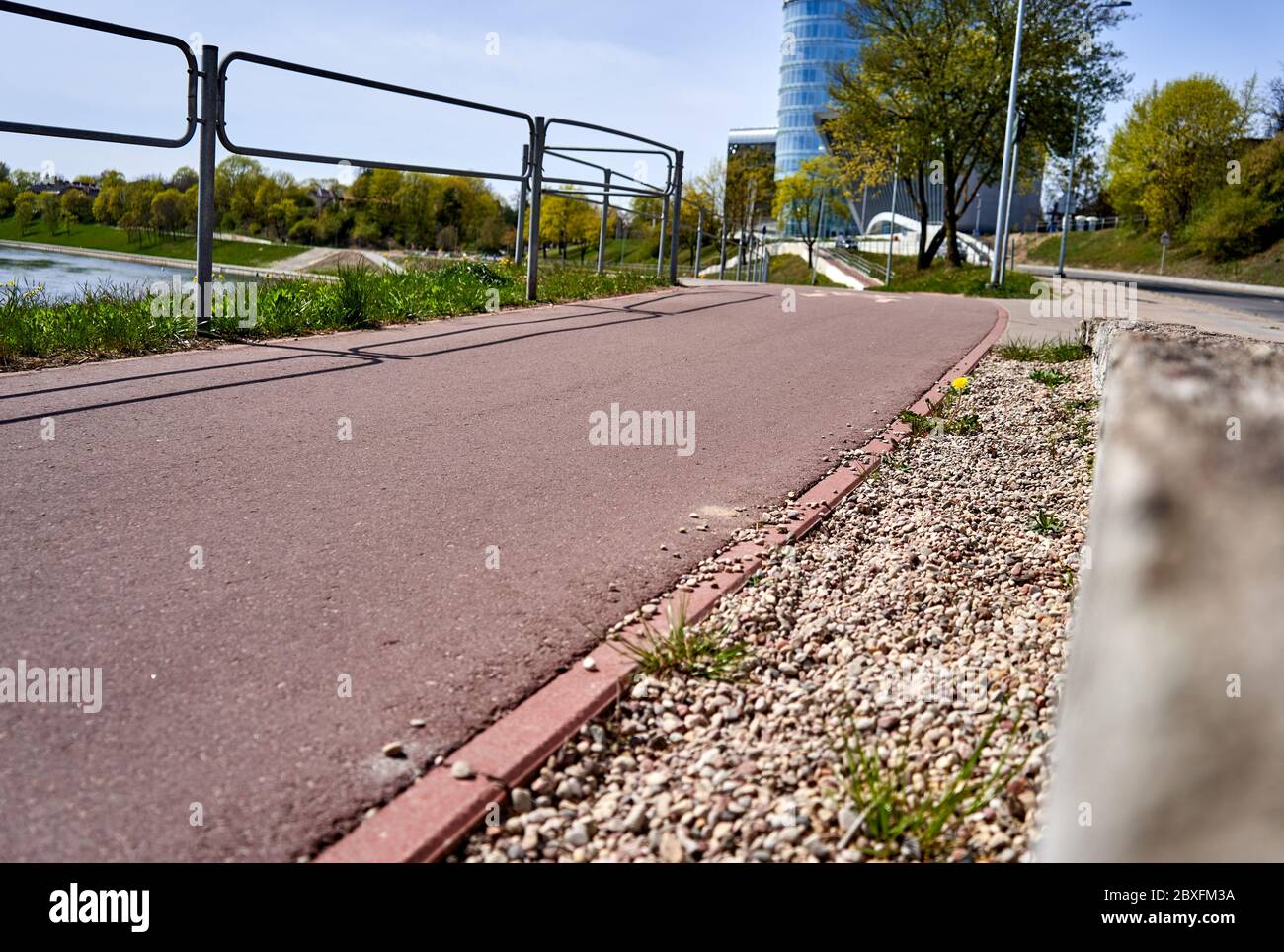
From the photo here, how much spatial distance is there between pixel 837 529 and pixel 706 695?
1.90m

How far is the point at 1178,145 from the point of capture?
6206 cm

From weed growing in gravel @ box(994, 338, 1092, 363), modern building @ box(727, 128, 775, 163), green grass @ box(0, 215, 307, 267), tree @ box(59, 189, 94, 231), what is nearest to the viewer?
green grass @ box(0, 215, 307, 267)

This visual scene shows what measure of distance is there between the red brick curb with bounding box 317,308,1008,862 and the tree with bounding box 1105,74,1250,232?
2593 inches

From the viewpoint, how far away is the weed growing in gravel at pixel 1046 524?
4926 millimetres

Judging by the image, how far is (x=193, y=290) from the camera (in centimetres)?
842

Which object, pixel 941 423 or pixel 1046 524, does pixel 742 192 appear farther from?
pixel 1046 524

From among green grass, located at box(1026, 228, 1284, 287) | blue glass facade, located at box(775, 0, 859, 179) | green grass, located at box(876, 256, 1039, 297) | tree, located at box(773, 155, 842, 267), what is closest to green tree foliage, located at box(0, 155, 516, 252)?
green grass, located at box(876, 256, 1039, 297)

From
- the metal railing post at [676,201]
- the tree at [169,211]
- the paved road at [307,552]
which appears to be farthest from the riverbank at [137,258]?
the metal railing post at [676,201]

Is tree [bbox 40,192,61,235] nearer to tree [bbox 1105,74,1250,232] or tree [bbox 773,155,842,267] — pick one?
tree [bbox 773,155,842,267]

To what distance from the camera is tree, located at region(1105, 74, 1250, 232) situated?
60750mm

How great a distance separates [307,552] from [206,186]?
5.50 meters

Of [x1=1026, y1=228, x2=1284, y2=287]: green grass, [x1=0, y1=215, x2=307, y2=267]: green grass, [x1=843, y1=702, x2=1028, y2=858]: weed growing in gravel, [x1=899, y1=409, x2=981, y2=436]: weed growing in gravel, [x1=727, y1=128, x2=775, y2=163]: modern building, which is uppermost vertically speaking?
[x1=727, y1=128, x2=775, y2=163]: modern building
